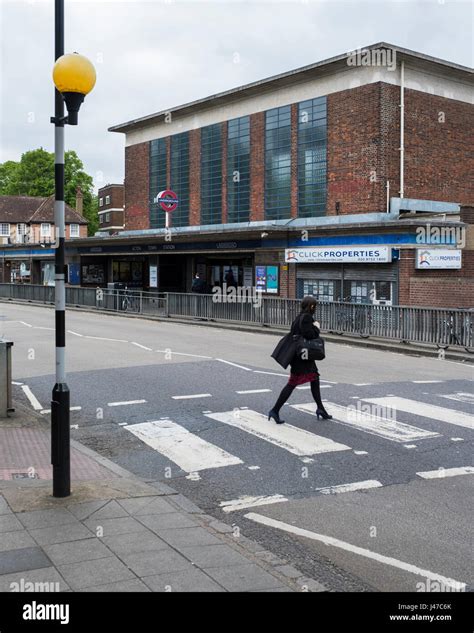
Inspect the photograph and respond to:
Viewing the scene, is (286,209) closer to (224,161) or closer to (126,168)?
(224,161)

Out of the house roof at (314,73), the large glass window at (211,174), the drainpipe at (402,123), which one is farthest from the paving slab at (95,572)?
the large glass window at (211,174)

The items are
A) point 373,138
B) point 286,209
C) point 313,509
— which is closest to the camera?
point 313,509

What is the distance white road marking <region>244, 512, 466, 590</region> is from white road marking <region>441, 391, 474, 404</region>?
20.0 ft

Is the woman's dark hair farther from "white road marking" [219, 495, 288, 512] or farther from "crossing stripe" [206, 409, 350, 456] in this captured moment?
"white road marking" [219, 495, 288, 512]

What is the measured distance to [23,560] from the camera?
488 centimetres

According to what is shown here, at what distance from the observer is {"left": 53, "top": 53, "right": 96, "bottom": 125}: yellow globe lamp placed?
20.0 ft

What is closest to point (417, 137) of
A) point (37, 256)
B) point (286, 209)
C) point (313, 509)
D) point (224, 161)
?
point (286, 209)

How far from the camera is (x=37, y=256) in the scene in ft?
167

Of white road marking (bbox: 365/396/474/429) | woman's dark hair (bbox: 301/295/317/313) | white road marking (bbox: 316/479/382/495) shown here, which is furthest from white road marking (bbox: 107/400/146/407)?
white road marking (bbox: 316/479/382/495)

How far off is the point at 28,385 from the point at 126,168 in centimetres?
3159

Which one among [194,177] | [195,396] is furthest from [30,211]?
[195,396]

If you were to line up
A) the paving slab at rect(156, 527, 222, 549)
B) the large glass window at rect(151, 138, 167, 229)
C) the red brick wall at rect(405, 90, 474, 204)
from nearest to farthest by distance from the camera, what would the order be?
the paving slab at rect(156, 527, 222, 549) → the red brick wall at rect(405, 90, 474, 204) → the large glass window at rect(151, 138, 167, 229)

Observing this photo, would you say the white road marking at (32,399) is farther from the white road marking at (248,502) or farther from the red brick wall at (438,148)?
the red brick wall at (438,148)

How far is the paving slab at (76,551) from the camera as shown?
16.1 feet
